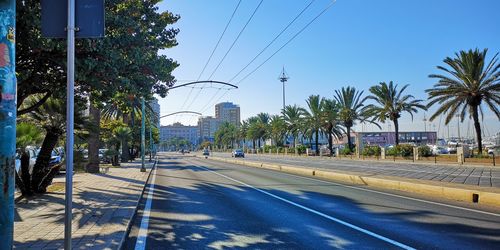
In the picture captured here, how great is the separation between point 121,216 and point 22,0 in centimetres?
472

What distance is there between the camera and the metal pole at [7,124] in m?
3.63

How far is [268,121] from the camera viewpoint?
10781 cm

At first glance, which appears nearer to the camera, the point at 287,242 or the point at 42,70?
the point at 287,242

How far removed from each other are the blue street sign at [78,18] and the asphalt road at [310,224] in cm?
370

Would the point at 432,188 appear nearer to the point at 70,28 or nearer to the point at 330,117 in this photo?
the point at 70,28

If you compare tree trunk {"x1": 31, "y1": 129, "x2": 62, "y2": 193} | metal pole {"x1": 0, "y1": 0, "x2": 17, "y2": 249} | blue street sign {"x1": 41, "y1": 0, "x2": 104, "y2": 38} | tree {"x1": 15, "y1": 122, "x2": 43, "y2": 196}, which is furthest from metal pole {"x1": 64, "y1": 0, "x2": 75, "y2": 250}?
tree trunk {"x1": 31, "y1": 129, "x2": 62, "y2": 193}

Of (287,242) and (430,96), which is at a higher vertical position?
(430,96)

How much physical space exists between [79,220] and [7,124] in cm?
546

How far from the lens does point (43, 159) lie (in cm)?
1386

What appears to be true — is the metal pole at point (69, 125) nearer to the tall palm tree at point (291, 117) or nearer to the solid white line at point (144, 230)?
the solid white line at point (144, 230)

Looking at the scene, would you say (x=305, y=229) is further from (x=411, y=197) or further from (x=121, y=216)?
(x=411, y=197)

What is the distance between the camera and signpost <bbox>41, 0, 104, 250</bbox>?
4.47m

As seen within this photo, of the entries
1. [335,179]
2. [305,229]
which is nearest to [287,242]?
[305,229]

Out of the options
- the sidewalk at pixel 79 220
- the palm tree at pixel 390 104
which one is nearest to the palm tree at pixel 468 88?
the palm tree at pixel 390 104
